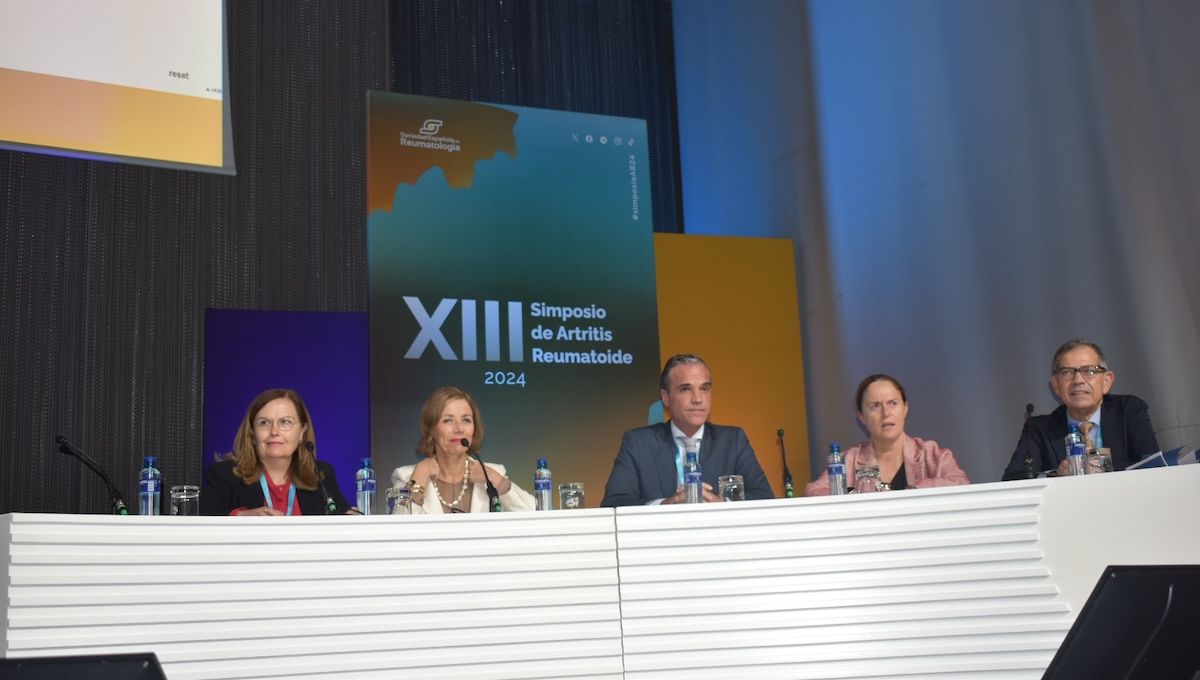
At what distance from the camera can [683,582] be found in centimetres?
223

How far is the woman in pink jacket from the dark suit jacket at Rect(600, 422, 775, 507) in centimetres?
22

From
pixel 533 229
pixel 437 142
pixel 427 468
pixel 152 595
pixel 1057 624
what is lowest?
pixel 1057 624

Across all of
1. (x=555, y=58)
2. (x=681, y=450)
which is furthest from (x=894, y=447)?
(x=555, y=58)

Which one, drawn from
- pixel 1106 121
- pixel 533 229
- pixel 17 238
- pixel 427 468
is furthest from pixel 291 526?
pixel 1106 121

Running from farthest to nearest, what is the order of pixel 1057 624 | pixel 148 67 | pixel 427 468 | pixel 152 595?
1. pixel 148 67
2. pixel 427 468
3. pixel 1057 624
4. pixel 152 595

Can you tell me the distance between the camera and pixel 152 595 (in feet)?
6.41

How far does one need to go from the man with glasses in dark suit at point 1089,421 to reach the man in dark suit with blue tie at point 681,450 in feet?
2.52

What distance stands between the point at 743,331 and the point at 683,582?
2896 millimetres

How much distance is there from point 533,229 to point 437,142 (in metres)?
0.49

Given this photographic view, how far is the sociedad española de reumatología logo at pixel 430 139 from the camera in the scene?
4078mm

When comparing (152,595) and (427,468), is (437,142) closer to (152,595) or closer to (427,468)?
(427,468)

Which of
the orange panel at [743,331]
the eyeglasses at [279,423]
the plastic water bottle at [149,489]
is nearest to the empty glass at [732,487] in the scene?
the eyeglasses at [279,423]

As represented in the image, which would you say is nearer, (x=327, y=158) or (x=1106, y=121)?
(x=1106, y=121)

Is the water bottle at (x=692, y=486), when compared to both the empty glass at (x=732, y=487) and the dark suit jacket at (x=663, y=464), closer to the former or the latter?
the empty glass at (x=732, y=487)
